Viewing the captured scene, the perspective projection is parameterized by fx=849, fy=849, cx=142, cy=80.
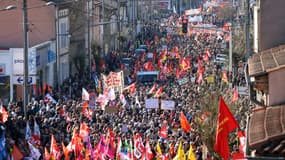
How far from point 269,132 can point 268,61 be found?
3285 millimetres

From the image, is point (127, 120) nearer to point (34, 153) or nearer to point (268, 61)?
point (34, 153)

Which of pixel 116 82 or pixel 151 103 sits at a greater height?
pixel 116 82

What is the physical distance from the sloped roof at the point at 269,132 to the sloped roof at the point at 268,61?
89cm

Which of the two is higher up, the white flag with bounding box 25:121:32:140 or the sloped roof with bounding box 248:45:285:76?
the sloped roof with bounding box 248:45:285:76

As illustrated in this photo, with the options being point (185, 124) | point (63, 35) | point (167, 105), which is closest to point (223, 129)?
point (185, 124)

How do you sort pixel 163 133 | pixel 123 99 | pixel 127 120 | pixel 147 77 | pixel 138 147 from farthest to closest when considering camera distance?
pixel 147 77 → pixel 123 99 → pixel 127 120 → pixel 163 133 → pixel 138 147

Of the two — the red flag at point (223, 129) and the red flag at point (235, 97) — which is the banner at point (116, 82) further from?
the red flag at point (223, 129)

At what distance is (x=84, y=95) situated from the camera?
31.2 metres

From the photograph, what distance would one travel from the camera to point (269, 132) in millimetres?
11578

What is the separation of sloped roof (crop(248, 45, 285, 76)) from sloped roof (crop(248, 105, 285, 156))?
0.89 metres

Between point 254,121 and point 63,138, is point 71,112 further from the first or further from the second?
point 254,121

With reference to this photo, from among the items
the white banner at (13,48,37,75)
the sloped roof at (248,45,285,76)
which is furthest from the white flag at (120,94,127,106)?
the sloped roof at (248,45,285,76)

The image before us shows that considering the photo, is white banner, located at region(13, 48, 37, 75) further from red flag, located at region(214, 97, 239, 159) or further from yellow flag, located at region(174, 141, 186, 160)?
red flag, located at region(214, 97, 239, 159)

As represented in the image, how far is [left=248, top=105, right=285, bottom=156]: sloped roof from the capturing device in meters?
11.2
